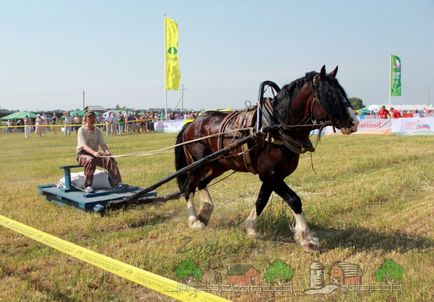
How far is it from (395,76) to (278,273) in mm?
32761

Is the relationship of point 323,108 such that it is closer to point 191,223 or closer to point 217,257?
point 217,257

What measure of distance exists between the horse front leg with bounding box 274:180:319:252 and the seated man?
3.01 meters

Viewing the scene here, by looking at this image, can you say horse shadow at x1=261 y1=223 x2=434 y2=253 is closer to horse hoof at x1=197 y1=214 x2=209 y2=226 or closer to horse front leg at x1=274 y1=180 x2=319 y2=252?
horse front leg at x1=274 y1=180 x2=319 y2=252

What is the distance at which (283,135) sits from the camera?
15.8 feet

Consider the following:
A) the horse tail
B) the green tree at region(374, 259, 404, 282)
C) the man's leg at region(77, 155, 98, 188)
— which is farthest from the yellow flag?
the green tree at region(374, 259, 404, 282)

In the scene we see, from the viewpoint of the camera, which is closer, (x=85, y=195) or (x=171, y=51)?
(x=85, y=195)

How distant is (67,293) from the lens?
12.9 ft

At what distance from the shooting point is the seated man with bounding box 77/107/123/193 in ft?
22.8

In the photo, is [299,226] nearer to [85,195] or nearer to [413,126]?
[85,195]

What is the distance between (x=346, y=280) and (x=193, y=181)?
9.04 feet

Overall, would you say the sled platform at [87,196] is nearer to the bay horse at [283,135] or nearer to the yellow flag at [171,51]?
the bay horse at [283,135]

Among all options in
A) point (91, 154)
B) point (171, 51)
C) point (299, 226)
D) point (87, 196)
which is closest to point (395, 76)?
point (171, 51)

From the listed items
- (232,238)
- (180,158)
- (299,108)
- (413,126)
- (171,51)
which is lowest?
(232,238)

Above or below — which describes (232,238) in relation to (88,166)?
below
